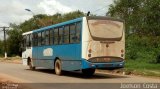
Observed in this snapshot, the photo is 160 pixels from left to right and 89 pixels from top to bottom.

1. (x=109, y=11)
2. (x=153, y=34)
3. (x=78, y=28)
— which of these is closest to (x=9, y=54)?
(x=109, y=11)

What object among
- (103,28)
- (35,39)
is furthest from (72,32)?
(35,39)

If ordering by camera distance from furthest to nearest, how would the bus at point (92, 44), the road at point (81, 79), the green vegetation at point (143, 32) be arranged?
1. the green vegetation at point (143, 32)
2. the bus at point (92, 44)
3. the road at point (81, 79)

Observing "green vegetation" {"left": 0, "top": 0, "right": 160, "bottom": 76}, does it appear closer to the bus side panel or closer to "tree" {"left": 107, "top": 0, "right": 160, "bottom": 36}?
"tree" {"left": 107, "top": 0, "right": 160, "bottom": 36}

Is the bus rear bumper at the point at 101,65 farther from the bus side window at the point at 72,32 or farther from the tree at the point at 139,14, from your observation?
the tree at the point at 139,14

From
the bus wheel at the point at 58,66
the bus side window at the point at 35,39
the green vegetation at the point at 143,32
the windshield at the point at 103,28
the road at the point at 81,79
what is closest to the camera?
the road at the point at 81,79

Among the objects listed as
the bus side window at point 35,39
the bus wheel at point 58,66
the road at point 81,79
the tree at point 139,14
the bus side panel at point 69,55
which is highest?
the tree at point 139,14

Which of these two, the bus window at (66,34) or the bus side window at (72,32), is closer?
the bus side window at (72,32)

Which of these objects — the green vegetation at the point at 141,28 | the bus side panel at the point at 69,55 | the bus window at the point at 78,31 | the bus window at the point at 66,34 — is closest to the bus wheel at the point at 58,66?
the bus side panel at the point at 69,55

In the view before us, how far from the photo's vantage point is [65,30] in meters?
24.4

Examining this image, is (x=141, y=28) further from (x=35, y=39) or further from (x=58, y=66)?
(x=58, y=66)

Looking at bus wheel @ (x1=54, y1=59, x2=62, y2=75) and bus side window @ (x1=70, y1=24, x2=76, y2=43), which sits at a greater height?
bus side window @ (x1=70, y1=24, x2=76, y2=43)

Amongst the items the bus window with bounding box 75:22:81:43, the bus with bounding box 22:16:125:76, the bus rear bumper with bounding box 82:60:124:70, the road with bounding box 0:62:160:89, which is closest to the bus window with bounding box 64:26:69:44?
the bus with bounding box 22:16:125:76

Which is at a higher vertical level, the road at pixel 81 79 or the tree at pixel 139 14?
the tree at pixel 139 14

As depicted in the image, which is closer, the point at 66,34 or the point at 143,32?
the point at 66,34
